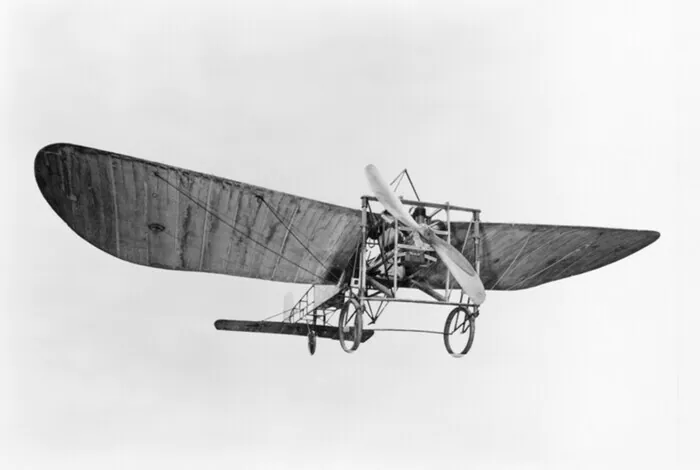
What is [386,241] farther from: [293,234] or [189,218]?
[189,218]

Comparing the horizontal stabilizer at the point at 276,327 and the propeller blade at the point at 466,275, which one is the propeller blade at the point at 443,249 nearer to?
the propeller blade at the point at 466,275

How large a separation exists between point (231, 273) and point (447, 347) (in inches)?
175

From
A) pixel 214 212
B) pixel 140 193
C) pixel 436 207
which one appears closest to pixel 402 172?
pixel 436 207

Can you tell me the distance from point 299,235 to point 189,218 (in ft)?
6.55

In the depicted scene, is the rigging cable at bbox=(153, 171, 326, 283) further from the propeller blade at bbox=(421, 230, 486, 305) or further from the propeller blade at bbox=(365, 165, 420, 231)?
the propeller blade at bbox=(421, 230, 486, 305)

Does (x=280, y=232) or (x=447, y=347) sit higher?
(x=280, y=232)

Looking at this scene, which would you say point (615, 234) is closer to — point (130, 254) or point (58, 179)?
point (130, 254)

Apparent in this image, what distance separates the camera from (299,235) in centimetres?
1215

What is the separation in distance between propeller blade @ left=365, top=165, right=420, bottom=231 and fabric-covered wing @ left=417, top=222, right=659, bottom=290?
195 cm

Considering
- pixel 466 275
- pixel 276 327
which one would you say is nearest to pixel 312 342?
pixel 276 327

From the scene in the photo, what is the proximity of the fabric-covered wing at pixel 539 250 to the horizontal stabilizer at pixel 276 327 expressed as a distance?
2928 millimetres

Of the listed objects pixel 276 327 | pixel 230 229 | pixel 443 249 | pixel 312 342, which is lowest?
pixel 312 342

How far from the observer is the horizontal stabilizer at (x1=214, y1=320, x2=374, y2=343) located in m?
16.0

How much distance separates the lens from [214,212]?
1137cm
